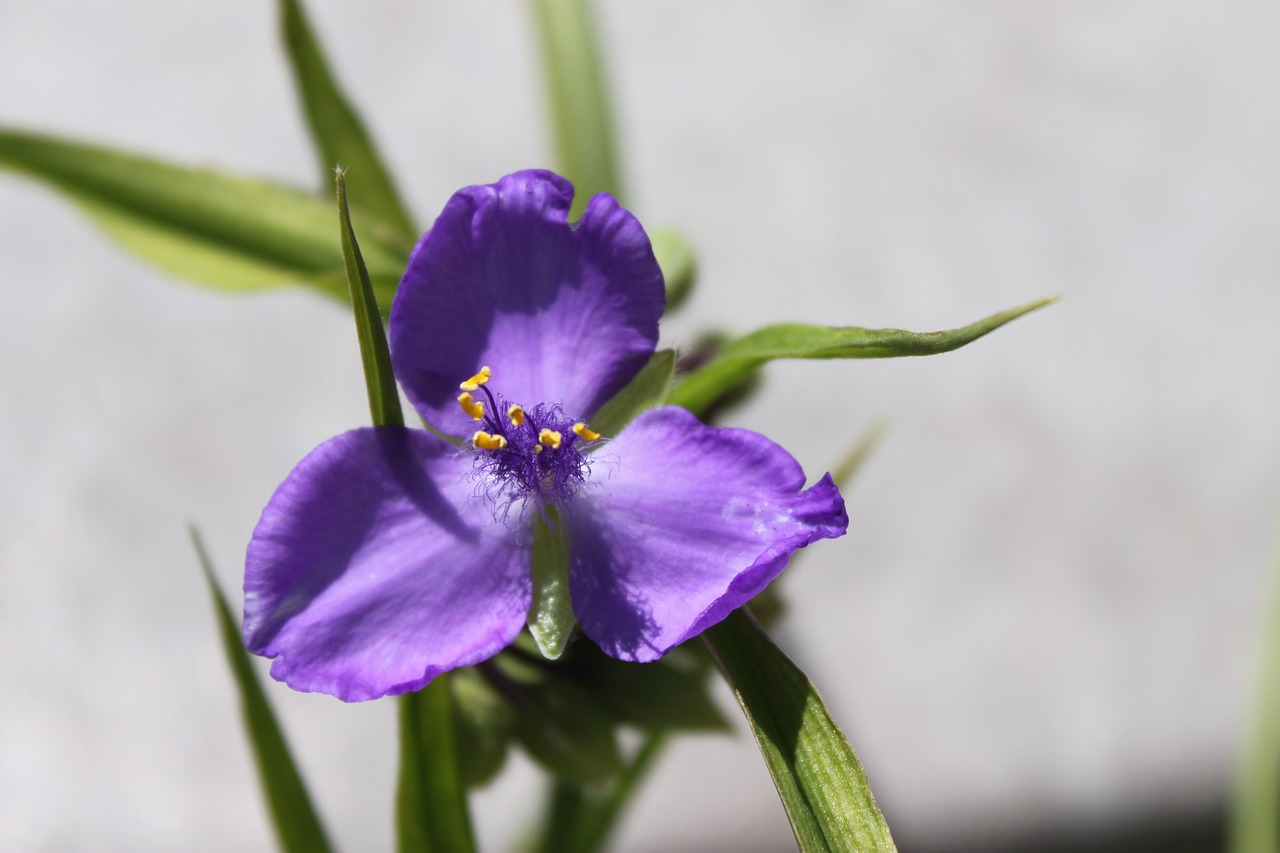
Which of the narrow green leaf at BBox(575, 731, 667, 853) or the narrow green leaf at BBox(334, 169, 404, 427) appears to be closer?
the narrow green leaf at BBox(334, 169, 404, 427)

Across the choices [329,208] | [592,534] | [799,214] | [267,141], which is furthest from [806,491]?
[267,141]

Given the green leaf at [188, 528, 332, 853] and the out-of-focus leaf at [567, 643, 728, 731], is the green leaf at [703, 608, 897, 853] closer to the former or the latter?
the out-of-focus leaf at [567, 643, 728, 731]

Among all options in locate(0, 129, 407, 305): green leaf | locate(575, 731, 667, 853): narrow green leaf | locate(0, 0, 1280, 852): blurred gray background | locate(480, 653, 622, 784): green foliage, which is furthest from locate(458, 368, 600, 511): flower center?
locate(0, 0, 1280, 852): blurred gray background

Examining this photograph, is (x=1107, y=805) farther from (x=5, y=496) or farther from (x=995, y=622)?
(x=5, y=496)

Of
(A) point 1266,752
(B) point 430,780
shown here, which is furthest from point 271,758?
(A) point 1266,752

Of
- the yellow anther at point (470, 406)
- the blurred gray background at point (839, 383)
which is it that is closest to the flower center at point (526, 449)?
the yellow anther at point (470, 406)

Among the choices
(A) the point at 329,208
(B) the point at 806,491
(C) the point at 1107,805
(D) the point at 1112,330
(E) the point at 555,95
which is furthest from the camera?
(D) the point at 1112,330
